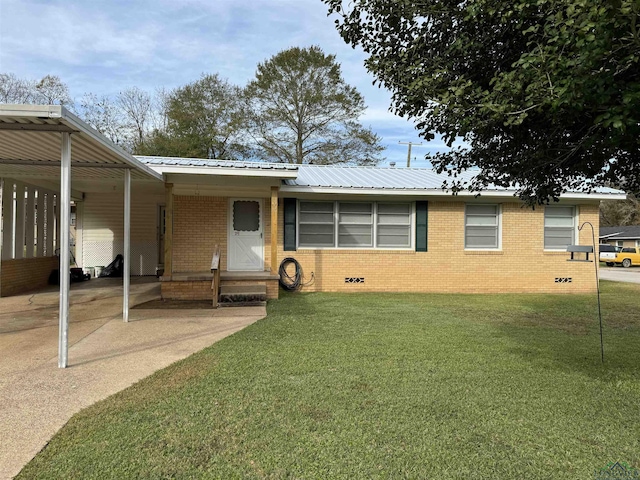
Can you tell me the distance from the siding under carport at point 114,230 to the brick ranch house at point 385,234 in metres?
1.67

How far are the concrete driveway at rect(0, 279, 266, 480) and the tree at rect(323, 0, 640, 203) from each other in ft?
12.7

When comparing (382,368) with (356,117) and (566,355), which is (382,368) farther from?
(356,117)

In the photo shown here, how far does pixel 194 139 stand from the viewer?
27.3m

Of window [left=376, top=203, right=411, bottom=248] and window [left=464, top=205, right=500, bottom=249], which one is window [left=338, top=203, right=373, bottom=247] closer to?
window [left=376, top=203, right=411, bottom=248]

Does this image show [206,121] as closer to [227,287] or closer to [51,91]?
[51,91]

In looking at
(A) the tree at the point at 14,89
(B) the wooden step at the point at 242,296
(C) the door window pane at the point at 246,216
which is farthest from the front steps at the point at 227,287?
(A) the tree at the point at 14,89

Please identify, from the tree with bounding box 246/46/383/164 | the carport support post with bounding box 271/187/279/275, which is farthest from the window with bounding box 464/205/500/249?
the tree with bounding box 246/46/383/164

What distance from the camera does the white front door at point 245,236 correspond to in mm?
11523

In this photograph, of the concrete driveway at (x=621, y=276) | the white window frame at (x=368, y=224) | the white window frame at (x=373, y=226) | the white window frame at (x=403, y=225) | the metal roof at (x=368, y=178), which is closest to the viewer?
the metal roof at (x=368, y=178)

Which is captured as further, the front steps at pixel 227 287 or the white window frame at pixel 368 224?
the white window frame at pixel 368 224

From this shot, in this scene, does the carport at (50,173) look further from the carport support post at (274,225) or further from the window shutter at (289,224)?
the window shutter at (289,224)

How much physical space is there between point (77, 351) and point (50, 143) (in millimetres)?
2661

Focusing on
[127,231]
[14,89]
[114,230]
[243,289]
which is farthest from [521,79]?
[14,89]

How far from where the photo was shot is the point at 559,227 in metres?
12.5
